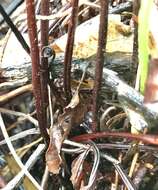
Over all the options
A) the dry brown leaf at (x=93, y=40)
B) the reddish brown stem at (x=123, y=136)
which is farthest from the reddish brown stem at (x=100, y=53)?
the dry brown leaf at (x=93, y=40)

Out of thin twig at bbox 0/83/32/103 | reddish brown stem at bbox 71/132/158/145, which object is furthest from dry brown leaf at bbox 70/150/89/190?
thin twig at bbox 0/83/32/103

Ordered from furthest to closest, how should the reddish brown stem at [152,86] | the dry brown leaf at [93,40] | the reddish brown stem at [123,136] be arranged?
the dry brown leaf at [93,40] → the reddish brown stem at [123,136] → the reddish brown stem at [152,86]

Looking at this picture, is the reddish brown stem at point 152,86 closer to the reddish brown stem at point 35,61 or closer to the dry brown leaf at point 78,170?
the reddish brown stem at point 35,61

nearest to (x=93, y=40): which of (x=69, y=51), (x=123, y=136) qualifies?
(x=69, y=51)

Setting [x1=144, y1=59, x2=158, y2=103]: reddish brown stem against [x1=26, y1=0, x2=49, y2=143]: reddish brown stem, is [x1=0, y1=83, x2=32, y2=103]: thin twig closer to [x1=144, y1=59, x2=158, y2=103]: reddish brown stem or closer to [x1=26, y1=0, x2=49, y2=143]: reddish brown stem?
[x1=26, y1=0, x2=49, y2=143]: reddish brown stem

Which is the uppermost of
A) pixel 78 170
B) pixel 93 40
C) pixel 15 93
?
pixel 93 40

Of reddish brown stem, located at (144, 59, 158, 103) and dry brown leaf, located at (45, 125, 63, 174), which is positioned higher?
reddish brown stem, located at (144, 59, 158, 103)

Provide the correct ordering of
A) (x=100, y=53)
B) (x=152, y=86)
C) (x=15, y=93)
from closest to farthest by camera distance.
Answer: (x=152, y=86) → (x=100, y=53) → (x=15, y=93)

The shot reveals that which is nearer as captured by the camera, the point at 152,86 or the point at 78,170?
the point at 152,86

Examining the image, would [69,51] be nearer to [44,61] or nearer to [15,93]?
[44,61]
